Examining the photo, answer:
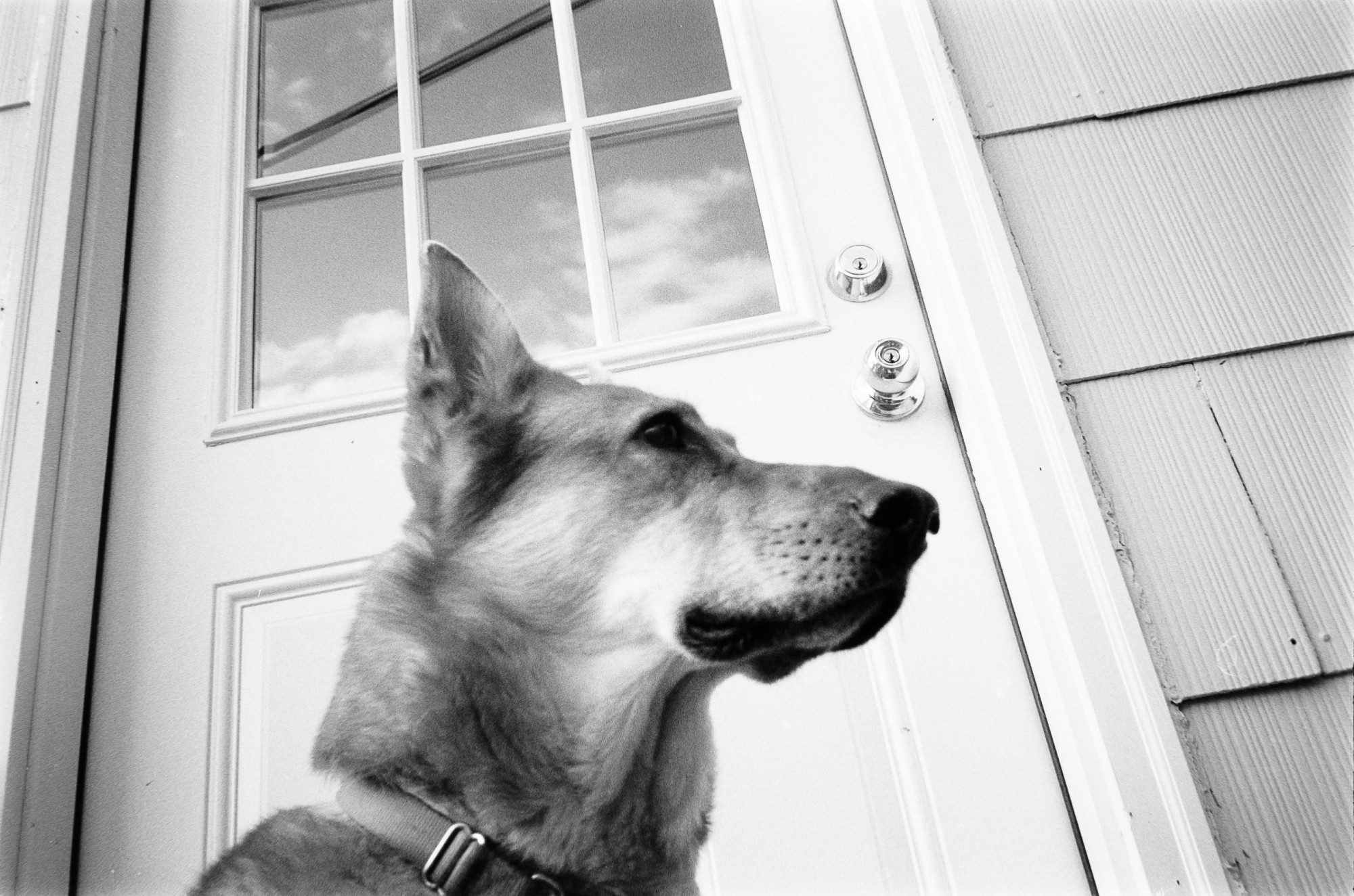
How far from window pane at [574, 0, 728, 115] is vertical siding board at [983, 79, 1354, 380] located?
59 cm

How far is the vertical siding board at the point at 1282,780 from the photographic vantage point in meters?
0.97

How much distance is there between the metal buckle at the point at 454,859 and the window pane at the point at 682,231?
0.78 m

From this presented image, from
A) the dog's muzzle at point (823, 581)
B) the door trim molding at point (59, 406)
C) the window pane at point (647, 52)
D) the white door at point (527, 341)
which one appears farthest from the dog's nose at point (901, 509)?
the door trim molding at point (59, 406)

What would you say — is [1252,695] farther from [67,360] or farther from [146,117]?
[146,117]

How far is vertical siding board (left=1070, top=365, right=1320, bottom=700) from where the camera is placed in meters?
1.04

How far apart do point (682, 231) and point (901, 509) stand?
71cm

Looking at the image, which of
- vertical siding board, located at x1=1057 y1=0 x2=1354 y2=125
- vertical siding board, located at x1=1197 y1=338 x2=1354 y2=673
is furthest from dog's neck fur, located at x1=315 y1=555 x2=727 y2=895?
vertical siding board, located at x1=1057 y1=0 x2=1354 y2=125

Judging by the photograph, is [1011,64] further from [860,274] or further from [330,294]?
[330,294]

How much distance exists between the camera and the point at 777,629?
99 cm

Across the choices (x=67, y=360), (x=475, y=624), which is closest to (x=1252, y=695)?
(x=475, y=624)

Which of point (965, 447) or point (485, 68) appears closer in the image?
point (965, 447)

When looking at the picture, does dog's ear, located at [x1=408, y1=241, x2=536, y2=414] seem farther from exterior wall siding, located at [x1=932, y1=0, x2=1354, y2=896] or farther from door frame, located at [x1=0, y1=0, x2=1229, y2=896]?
exterior wall siding, located at [x1=932, y1=0, x2=1354, y2=896]

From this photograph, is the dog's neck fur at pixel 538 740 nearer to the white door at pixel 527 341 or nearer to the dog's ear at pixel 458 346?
the white door at pixel 527 341

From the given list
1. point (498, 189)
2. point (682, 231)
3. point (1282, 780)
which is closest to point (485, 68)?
point (498, 189)
